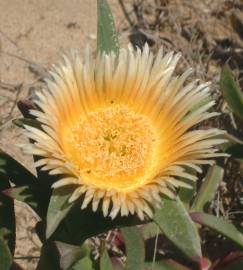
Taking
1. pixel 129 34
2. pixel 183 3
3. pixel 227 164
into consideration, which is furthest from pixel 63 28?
pixel 227 164

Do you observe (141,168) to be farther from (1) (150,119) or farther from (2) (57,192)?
(2) (57,192)

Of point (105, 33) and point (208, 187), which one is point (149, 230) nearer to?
point (208, 187)

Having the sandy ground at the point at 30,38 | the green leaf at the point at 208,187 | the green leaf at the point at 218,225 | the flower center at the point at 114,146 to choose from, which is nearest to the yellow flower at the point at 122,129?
the flower center at the point at 114,146

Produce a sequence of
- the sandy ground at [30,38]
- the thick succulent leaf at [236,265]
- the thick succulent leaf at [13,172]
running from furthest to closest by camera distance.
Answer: the sandy ground at [30,38], the thick succulent leaf at [236,265], the thick succulent leaf at [13,172]

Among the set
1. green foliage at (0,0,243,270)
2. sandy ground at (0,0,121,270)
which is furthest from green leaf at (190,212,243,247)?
sandy ground at (0,0,121,270)

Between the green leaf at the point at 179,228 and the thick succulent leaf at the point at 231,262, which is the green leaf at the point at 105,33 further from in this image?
the thick succulent leaf at the point at 231,262

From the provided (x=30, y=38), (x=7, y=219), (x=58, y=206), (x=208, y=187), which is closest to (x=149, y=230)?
(x=208, y=187)
